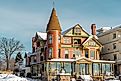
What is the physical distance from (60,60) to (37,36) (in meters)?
13.1

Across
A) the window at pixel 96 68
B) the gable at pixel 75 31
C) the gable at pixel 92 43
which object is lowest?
the window at pixel 96 68

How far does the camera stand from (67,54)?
6831cm

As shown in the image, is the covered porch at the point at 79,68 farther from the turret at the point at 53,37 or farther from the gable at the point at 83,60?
the turret at the point at 53,37

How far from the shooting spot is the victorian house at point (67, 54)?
6150 cm

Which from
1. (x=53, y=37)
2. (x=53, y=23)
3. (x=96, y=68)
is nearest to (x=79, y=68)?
(x=96, y=68)

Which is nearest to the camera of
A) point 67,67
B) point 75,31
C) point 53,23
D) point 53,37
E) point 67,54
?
point 67,67

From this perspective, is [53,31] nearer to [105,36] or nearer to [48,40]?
[48,40]

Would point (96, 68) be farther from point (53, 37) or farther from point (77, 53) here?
point (53, 37)

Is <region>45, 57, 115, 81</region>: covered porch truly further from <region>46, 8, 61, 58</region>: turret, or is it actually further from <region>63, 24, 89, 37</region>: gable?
<region>63, 24, 89, 37</region>: gable

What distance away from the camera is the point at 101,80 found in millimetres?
63125

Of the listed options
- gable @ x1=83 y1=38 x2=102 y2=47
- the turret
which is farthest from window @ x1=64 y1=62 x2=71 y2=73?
gable @ x1=83 y1=38 x2=102 y2=47

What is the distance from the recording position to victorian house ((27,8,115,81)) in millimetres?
61500

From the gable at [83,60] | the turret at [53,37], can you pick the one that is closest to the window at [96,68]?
the gable at [83,60]

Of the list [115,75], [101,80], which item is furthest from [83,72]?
[115,75]
